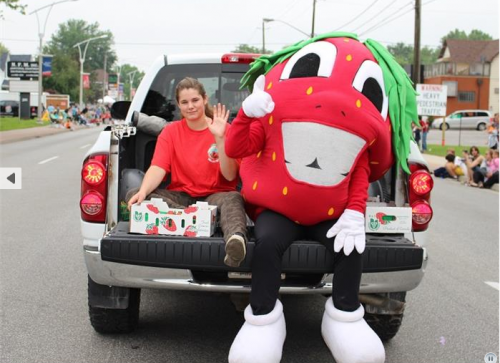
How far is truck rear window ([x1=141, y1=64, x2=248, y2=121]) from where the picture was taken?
5363mm

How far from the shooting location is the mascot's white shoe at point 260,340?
3469mm

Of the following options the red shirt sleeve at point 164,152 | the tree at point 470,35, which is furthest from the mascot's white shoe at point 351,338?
the tree at point 470,35

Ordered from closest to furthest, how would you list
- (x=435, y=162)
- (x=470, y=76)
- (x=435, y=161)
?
1. (x=435, y=162)
2. (x=435, y=161)
3. (x=470, y=76)

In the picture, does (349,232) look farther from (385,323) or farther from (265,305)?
(385,323)

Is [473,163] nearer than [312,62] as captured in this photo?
No

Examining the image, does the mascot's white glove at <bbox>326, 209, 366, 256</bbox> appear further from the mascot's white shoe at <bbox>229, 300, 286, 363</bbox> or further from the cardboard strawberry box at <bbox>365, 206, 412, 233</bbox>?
the mascot's white shoe at <bbox>229, 300, 286, 363</bbox>

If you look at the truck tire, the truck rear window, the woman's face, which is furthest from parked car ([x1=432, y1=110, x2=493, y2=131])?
the woman's face

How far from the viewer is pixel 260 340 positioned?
352 cm

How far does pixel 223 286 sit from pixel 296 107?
1033 millimetres

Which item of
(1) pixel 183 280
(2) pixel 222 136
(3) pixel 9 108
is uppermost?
(3) pixel 9 108

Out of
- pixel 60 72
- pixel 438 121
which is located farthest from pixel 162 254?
pixel 60 72

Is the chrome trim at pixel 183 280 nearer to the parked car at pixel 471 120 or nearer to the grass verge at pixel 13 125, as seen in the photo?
the grass verge at pixel 13 125

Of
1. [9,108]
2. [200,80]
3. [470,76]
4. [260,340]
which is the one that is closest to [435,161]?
[200,80]

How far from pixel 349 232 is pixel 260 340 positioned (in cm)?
70
